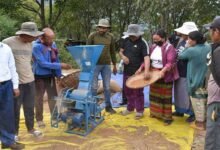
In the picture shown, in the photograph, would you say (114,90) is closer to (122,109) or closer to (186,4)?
(122,109)

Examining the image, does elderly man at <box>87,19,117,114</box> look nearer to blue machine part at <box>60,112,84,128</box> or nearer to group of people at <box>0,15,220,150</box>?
group of people at <box>0,15,220,150</box>

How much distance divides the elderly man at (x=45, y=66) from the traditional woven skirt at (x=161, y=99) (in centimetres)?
147

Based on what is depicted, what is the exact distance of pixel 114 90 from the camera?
7.61 m

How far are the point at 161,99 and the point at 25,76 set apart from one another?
7.12ft

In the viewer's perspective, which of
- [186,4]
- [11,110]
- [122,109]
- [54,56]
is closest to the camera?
[11,110]

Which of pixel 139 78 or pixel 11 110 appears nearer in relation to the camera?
pixel 11 110

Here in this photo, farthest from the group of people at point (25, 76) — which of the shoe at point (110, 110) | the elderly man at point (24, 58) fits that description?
the shoe at point (110, 110)

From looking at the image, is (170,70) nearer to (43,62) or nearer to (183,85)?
(183,85)

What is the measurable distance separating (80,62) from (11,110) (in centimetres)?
124

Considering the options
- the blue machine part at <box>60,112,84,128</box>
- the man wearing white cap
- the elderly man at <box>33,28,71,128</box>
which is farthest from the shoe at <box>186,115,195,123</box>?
the elderly man at <box>33,28,71,128</box>

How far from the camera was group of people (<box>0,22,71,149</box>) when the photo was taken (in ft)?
12.8

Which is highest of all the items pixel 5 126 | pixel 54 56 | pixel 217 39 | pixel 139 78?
pixel 217 39

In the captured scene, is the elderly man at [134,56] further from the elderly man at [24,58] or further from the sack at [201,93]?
the elderly man at [24,58]

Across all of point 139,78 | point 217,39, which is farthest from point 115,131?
point 217,39
